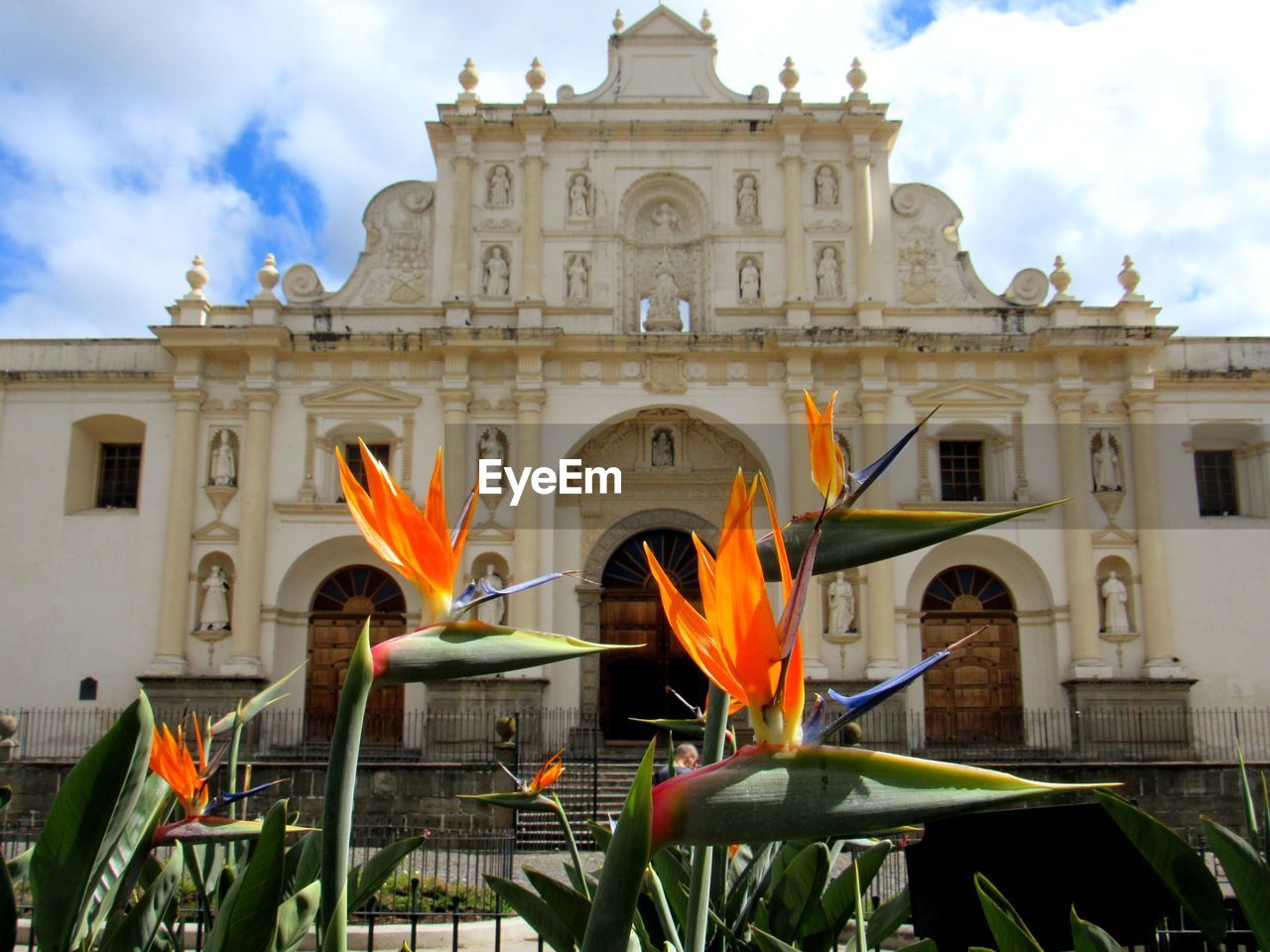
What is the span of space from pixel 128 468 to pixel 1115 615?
15519 mm

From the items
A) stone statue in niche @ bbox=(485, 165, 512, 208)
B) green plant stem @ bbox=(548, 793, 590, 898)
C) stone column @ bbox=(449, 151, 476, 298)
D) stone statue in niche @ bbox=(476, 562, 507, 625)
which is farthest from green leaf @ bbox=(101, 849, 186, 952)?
stone statue in niche @ bbox=(485, 165, 512, 208)

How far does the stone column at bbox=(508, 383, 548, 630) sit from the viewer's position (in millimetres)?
17906

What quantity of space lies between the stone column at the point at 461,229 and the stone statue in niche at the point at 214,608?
5697mm

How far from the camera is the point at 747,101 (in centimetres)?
2012

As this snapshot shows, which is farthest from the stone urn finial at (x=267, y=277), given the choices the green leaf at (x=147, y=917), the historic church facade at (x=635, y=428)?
the green leaf at (x=147, y=917)

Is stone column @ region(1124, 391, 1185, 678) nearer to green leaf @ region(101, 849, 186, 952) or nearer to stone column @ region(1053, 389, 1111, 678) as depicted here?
stone column @ region(1053, 389, 1111, 678)

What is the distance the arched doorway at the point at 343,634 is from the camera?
58.4 feet

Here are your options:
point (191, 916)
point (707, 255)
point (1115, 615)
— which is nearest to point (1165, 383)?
point (1115, 615)

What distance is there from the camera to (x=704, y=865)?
1550 mm

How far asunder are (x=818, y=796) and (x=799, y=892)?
162 cm

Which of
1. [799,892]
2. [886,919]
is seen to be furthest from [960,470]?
[799,892]

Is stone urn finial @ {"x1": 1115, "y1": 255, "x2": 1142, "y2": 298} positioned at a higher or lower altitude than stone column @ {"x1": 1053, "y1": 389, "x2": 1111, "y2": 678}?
higher

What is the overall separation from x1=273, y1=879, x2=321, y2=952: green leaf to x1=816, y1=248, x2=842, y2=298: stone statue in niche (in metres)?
17.7

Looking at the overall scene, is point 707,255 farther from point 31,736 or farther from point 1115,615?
point 31,736
